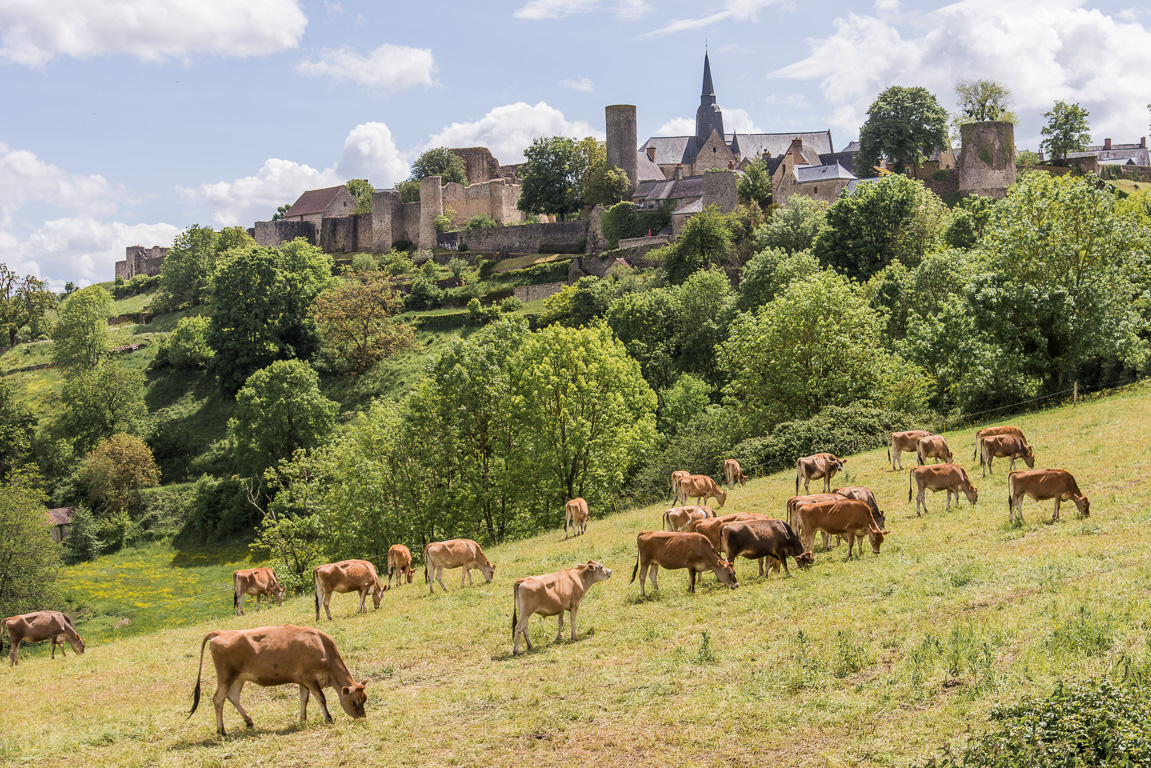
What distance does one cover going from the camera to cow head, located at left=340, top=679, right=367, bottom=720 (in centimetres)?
1037

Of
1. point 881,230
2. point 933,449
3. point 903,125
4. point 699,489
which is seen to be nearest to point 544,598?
point 699,489

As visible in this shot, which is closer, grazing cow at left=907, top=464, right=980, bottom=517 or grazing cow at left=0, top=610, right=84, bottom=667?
grazing cow at left=907, top=464, right=980, bottom=517

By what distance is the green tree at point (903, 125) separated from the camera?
252 feet

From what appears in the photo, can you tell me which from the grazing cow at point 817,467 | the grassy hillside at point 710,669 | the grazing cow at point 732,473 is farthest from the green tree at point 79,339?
the grazing cow at point 817,467

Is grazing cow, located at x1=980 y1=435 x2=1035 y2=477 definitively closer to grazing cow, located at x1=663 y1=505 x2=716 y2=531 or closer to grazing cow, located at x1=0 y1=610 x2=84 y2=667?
grazing cow, located at x1=663 y1=505 x2=716 y2=531

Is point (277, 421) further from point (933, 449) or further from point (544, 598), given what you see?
point (544, 598)

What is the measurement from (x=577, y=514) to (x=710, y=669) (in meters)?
14.4

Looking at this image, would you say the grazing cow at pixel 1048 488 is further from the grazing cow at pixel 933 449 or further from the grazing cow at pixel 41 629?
the grazing cow at pixel 41 629

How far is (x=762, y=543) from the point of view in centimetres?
1522

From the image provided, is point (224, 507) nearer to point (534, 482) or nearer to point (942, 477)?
point (534, 482)

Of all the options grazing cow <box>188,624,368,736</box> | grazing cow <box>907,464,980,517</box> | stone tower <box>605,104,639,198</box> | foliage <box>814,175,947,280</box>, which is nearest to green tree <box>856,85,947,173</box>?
stone tower <box>605,104,639,198</box>

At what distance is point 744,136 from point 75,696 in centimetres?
9940

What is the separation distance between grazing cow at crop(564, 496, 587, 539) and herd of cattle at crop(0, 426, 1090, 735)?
9.21 feet

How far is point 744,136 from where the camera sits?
341ft
